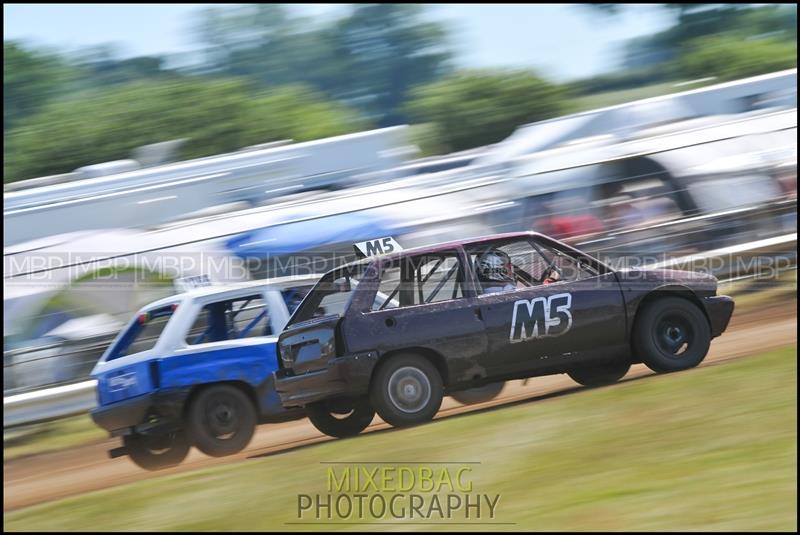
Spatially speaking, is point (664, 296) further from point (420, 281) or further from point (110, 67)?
point (110, 67)

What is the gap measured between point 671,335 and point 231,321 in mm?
3922

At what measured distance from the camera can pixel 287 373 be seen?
8.47 metres

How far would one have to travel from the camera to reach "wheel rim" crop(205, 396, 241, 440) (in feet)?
28.4

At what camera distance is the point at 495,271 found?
8.66m

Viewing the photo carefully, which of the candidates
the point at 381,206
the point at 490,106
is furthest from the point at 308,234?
the point at 490,106

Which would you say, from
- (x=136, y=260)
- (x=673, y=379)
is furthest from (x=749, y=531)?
(x=136, y=260)

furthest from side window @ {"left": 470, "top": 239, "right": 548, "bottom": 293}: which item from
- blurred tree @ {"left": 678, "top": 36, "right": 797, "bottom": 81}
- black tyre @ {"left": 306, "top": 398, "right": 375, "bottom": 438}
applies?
blurred tree @ {"left": 678, "top": 36, "right": 797, "bottom": 81}

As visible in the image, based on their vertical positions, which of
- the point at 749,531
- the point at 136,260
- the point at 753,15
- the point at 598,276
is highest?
the point at 753,15

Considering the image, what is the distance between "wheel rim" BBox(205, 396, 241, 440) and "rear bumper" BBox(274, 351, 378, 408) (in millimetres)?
545

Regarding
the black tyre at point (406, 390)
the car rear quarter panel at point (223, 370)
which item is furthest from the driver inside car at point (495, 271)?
the car rear quarter panel at point (223, 370)

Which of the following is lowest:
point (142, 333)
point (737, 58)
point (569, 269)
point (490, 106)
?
point (142, 333)

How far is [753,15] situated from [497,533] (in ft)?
138

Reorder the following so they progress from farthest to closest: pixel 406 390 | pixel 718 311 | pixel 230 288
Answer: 1. pixel 230 288
2. pixel 718 311
3. pixel 406 390

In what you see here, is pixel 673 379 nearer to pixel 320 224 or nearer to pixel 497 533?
pixel 497 533
